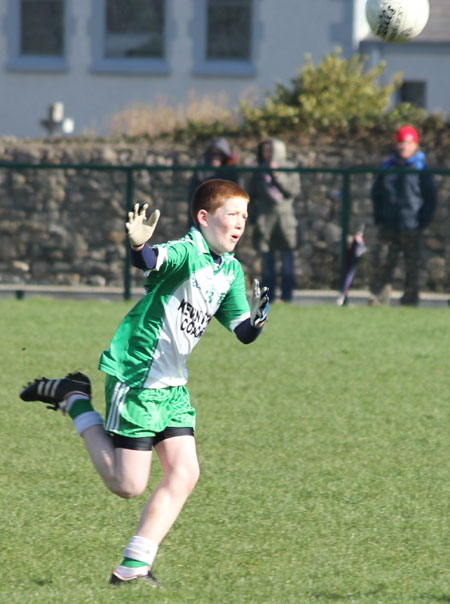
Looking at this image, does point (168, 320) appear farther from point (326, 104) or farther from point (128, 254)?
point (326, 104)

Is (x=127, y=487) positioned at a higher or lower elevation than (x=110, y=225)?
higher

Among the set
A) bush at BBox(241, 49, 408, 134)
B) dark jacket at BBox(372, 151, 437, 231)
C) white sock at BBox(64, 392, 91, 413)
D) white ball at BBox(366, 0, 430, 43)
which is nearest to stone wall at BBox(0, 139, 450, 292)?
dark jacket at BBox(372, 151, 437, 231)

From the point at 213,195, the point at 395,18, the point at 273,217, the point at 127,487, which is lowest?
the point at 127,487

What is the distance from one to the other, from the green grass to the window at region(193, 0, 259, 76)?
15.2 m

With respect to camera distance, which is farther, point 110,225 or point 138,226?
point 110,225

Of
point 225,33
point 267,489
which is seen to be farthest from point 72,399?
point 225,33

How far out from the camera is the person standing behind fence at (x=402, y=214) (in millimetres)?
15203

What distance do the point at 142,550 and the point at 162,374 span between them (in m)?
0.74

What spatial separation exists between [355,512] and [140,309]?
5.97 ft

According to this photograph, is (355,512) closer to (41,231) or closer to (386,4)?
(386,4)

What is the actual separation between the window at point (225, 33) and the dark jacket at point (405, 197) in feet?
36.9

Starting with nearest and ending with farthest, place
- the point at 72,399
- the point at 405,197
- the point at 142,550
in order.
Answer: the point at 142,550 < the point at 72,399 < the point at 405,197

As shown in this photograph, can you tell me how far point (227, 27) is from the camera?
26.5m

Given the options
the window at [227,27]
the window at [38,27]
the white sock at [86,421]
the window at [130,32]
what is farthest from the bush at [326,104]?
the white sock at [86,421]
